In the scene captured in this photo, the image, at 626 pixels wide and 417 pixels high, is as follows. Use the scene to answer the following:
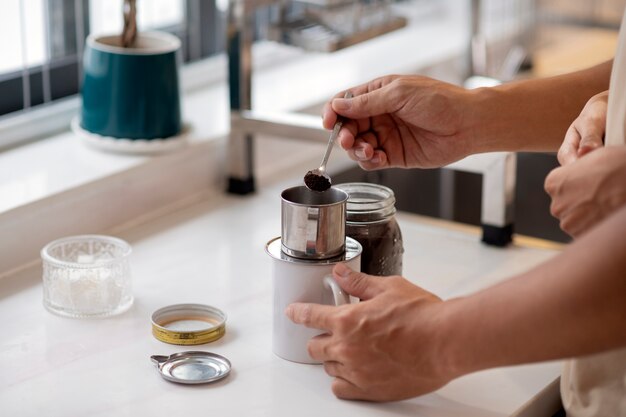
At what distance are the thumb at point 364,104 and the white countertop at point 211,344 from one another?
0.25 m

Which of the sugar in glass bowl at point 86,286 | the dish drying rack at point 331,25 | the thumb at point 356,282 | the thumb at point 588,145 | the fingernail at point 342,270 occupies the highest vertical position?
the dish drying rack at point 331,25

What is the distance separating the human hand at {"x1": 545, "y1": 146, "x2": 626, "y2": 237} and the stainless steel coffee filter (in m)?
0.24

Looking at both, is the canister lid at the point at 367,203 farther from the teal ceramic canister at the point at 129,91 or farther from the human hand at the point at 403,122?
the teal ceramic canister at the point at 129,91

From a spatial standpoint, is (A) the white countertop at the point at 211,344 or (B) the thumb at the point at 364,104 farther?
(B) the thumb at the point at 364,104

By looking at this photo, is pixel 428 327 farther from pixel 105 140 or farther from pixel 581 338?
pixel 105 140

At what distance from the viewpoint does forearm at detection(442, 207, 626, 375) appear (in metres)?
0.87

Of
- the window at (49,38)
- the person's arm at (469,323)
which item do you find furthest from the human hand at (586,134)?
the window at (49,38)

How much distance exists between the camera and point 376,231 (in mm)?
1256

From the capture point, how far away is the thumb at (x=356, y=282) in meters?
1.09

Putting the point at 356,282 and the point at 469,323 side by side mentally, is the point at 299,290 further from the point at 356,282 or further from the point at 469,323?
the point at 469,323

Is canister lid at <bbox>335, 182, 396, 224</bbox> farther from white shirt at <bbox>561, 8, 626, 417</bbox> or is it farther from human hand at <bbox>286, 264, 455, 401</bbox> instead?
white shirt at <bbox>561, 8, 626, 417</bbox>

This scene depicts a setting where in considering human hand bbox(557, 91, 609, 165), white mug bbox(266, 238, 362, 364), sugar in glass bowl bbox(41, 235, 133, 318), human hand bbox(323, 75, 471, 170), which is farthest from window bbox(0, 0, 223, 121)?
human hand bbox(557, 91, 609, 165)

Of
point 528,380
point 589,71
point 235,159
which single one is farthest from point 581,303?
point 235,159

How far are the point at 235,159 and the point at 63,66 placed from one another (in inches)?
14.6
